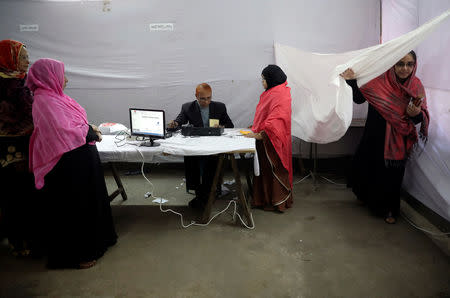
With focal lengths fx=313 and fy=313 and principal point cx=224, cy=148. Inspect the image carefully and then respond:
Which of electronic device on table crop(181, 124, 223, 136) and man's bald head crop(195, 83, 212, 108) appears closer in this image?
electronic device on table crop(181, 124, 223, 136)

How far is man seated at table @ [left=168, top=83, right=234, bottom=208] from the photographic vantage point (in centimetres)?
307

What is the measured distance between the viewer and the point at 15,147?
6.89 ft

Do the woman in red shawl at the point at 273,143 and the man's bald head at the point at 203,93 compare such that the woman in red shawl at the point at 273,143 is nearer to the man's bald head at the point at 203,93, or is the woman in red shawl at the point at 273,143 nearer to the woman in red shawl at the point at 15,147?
the man's bald head at the point at 203,93

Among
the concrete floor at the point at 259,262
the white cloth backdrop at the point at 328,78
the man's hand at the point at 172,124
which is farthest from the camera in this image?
the man's hand at the point at 172,124

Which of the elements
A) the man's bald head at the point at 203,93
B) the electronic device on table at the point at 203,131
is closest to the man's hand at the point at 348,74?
the electronic device on table at the point at 203,131

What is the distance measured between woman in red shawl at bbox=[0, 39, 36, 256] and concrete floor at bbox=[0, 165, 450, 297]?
240mm

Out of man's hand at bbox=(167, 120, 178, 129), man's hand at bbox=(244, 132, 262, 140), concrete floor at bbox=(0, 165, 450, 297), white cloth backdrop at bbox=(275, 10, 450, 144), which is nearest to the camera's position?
concrete floor at bbox=(0, 165, 450, 297)

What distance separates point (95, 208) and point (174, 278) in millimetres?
741

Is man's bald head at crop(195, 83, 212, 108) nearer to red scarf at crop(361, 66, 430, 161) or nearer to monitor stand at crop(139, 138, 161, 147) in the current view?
monitor stand at crop(139, 138, 161, 147)

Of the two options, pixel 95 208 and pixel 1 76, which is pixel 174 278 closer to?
pixel 95 208

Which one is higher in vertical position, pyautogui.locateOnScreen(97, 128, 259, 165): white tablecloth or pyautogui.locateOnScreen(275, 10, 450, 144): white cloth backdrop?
pyautogui.locateOnScreen(275, 10, 450, 144): white cloth backdrop

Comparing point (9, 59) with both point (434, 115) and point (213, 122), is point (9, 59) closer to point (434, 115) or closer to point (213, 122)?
point (213, 122)

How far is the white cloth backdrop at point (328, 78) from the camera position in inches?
94.0

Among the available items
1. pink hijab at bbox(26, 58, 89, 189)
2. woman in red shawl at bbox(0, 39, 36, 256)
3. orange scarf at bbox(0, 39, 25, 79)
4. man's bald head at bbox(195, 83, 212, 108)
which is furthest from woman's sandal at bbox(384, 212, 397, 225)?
orange scarf at bbox(0, 39, 25, 79)
